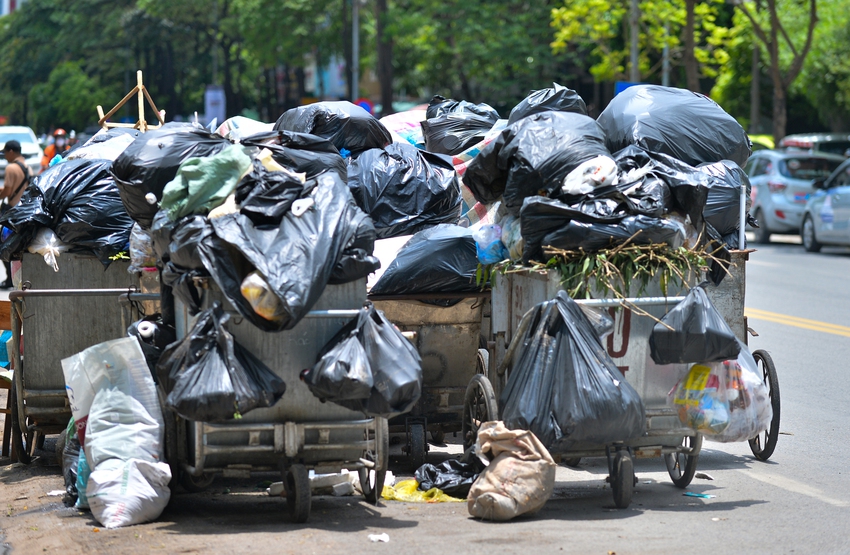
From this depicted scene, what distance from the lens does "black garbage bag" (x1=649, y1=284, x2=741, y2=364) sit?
4773 mm

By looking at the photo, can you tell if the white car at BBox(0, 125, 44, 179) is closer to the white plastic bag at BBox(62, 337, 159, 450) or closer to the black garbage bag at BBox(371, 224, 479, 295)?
the black garbage bag at BBox(371, 224, 479, 295)

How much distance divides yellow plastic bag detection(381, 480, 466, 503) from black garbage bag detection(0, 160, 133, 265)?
86.6 inches

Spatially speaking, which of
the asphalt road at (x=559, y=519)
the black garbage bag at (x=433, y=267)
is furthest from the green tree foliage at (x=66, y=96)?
the black garbage bag at (x=433, y=267)

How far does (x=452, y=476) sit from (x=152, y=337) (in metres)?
1.59

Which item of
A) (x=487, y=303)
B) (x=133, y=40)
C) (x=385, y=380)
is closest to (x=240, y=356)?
(x=385, y=380)

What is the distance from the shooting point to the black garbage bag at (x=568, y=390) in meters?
4.55

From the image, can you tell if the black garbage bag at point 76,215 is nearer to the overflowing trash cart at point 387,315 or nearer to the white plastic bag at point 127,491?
the overflowing trash cart at point 387,315

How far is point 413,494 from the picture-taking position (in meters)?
5.11

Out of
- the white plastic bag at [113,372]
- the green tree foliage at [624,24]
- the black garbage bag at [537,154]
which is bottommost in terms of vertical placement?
the white plastic bag at [113,372]

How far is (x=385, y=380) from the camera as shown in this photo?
436 cm

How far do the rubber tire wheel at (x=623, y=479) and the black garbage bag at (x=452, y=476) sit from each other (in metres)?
0.62

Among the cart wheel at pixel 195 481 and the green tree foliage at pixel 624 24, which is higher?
the green tree foliage at pixel 624 24

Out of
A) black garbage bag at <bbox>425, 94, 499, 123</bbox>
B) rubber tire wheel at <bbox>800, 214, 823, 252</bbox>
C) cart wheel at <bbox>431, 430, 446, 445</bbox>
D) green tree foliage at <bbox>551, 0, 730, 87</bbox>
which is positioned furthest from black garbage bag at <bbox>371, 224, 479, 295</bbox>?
green tree foliage at <bbox>551, 0, 730, 87</bbox>

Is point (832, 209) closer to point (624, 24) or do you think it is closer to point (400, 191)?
point (400, 191)
